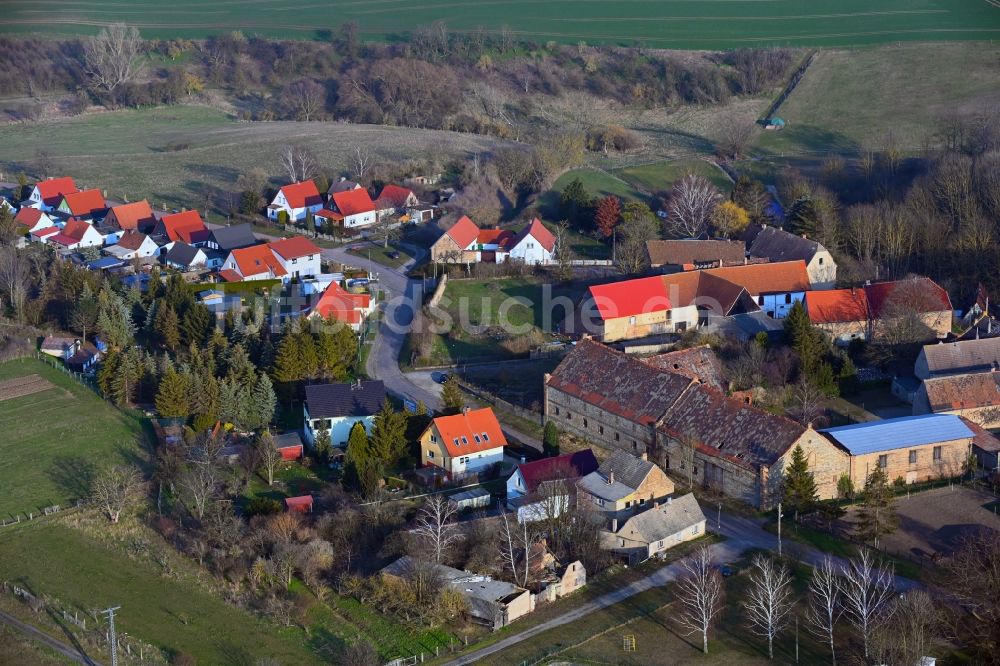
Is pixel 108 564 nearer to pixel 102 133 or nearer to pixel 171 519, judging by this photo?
pixel 171 519

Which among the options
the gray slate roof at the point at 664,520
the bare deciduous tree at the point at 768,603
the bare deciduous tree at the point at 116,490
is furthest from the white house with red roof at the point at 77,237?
the bare deciduous tree at the point at 768,603

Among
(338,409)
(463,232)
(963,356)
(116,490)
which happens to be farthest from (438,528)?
(463,232)

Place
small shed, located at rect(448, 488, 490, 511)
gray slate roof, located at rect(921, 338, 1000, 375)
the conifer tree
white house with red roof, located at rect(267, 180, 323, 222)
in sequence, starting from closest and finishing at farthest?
the conifer tree → small shed, located at rect(448, 488, 490, 511) → gray slate roof, located at rect(921, 338, 1000, 375) → white house with red roof, located at rect(267, 180, 323, 222)

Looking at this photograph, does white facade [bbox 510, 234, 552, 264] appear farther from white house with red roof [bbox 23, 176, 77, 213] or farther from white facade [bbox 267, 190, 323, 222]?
white house with red roof [bbox 23, 176, 77, 213]

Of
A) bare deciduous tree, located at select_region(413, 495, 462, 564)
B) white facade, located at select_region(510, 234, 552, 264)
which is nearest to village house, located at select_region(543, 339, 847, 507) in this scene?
bare deciduous tree, located at select_region(413, 495, 462, 564)

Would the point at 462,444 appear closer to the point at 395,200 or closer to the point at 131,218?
the point at 395,200
